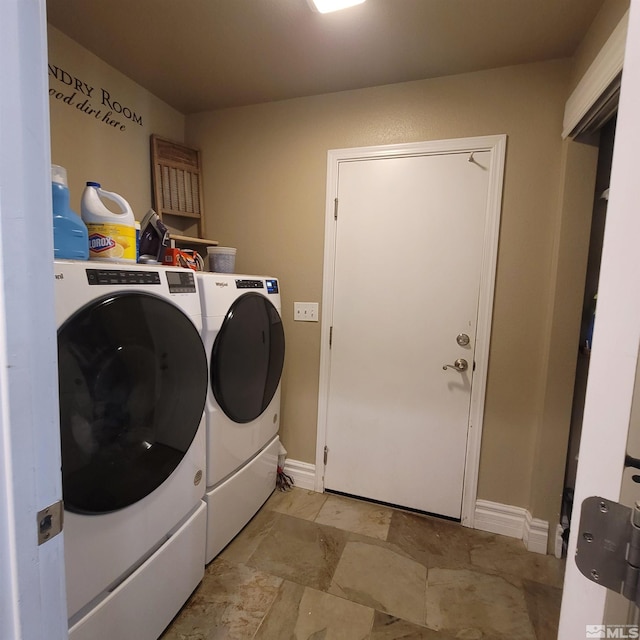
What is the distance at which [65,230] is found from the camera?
994 millimetres

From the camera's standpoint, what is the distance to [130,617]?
3.42 ft

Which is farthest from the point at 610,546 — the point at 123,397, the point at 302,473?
the point at 302,473

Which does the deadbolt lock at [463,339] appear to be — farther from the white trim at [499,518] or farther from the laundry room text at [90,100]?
the laundry room text at [90,100]

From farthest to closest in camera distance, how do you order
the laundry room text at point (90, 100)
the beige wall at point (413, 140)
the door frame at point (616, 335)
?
the beige wall at point (413, 140), the laundry room text at point (90, 100), the door frame at point (616, 335)


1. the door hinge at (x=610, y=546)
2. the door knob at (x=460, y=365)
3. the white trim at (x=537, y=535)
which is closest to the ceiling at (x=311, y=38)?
the door knob at (x=460, y=365)

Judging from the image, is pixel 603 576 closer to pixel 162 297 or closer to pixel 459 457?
pixel 162 297

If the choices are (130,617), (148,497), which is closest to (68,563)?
(148,497)

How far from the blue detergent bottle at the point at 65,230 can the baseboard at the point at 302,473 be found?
1.71m

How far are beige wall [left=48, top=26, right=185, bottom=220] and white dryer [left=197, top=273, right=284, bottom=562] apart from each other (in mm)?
945

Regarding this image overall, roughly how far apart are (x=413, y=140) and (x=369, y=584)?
218 cm

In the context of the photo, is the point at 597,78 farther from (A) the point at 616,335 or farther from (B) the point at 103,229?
(B) the point at 103,229

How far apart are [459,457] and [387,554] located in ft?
2.05

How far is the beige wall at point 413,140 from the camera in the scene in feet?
5.36

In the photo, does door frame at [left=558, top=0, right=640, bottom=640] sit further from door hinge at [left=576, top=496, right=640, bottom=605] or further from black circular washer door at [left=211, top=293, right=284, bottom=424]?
black circular washer door at [left=211, top=293, right=284, bottom=424]
